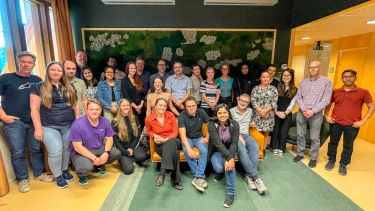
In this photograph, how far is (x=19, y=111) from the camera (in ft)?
7.75

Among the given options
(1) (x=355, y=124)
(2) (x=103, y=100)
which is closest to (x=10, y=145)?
(2) (x=103, y=100)

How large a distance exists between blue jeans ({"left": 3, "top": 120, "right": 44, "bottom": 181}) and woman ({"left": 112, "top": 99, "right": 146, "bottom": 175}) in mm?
932

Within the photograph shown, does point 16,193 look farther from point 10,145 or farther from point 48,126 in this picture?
point 48,126

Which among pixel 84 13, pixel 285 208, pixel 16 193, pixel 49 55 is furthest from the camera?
pixel 84 13

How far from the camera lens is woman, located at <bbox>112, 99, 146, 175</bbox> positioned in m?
2.77

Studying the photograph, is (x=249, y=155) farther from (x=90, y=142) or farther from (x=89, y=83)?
(x=89, y=83)

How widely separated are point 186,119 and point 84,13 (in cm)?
295

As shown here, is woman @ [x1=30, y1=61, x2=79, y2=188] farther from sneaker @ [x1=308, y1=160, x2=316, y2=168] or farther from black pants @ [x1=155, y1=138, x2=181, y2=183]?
sneaker @ [x1=308, y1=160, x2=316, y2=168]

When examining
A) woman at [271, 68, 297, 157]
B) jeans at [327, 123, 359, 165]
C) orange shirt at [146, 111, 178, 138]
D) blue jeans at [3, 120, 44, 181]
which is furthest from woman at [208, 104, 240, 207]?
blue jeans at [3, 120, 44, 181]

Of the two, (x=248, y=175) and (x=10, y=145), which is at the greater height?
(x=10, y=145)

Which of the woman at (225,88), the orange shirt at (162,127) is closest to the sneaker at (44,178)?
the orange shirt at (162,127)

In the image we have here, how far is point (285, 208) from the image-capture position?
211cm

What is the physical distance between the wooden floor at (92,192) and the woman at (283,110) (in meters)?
0.62

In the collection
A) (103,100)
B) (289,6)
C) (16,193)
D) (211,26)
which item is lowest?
(16,193)
